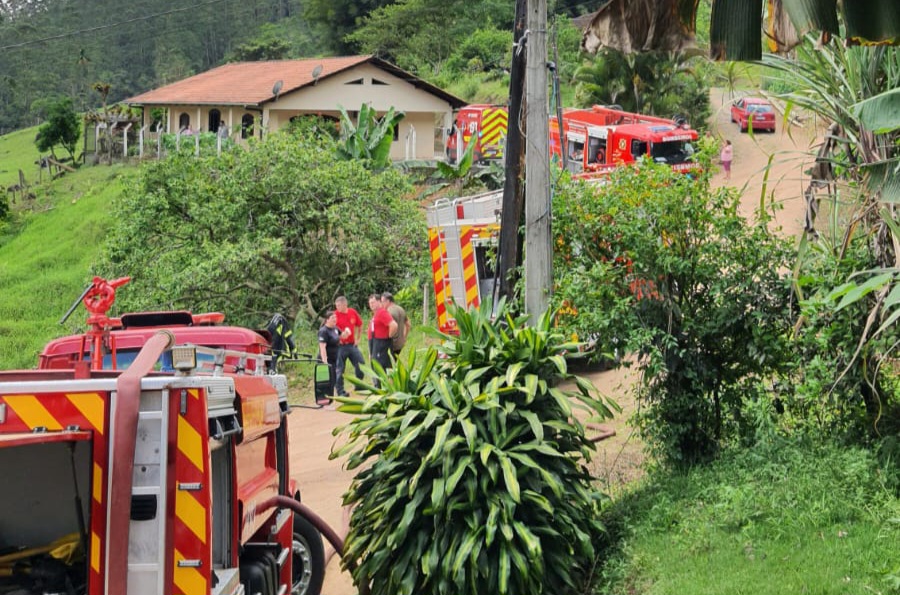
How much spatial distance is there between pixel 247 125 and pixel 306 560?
36139 millimetres

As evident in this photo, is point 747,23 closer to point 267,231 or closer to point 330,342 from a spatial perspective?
point 330,342

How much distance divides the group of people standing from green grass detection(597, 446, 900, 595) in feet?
23.4

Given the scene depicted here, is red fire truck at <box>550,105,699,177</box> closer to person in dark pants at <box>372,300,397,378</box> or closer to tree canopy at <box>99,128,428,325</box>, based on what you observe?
tree canopy at <box>99,128,428,325</box>

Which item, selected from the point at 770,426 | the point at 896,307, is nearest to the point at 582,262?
the point at 770,426

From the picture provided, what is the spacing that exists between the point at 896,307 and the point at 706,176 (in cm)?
222

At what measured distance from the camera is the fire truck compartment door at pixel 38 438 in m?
4.57

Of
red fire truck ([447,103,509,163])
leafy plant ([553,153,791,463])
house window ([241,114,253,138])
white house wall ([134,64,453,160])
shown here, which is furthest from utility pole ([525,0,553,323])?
house window ([241,114,253,138])

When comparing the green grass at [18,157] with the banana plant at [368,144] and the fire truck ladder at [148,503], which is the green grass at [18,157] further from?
the fire truck ladder at [148,503]

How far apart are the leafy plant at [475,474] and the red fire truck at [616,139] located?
18.6 meters

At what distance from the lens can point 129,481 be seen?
15.6 feet

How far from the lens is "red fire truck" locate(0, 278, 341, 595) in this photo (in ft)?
15.7

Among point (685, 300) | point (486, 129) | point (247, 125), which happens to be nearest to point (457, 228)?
point (685, 300)

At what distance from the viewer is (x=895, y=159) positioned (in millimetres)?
6758

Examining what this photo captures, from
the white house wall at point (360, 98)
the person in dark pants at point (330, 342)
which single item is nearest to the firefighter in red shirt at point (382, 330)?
the person in dark pants at point (330, 342)
